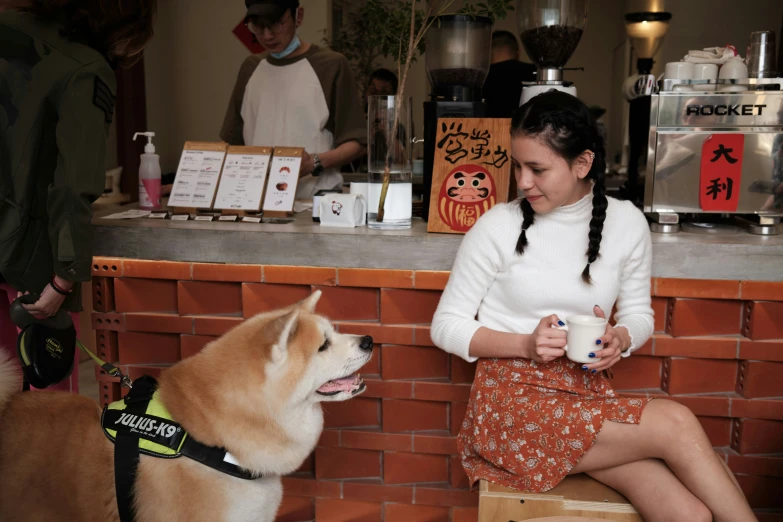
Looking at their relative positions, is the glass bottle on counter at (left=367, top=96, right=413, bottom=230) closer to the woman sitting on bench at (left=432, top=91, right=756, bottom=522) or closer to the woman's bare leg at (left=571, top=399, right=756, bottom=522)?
the woman sitting on bench at (left=432, top=91, right=756, bottom=522)

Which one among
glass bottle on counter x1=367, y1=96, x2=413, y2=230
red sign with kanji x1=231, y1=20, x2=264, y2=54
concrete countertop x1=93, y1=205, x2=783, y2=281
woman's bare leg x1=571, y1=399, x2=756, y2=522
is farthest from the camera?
red sign with kanji x1=231, y1=20, x2=264, y2=54

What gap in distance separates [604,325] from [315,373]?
72 cm

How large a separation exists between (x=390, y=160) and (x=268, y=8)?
122 cm

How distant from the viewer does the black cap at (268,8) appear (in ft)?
11.0

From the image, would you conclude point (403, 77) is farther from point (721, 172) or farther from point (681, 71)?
point (721, 172)

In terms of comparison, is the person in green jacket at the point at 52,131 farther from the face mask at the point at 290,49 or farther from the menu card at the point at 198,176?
the face mask at the point at 290,49

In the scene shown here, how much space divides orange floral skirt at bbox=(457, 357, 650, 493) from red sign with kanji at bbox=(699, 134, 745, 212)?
89cm

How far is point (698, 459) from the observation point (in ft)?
5.52

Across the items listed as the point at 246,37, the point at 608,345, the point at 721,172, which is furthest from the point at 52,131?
the point at 246,37

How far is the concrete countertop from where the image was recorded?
7.47ft

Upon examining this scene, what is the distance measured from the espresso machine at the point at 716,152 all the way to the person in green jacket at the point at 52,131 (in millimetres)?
1731

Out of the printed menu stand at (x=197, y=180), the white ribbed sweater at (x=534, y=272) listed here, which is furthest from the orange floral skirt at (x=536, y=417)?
the printed menu stand at (x=197, y=180)

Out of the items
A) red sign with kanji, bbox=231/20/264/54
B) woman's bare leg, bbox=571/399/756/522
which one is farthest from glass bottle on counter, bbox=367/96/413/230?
red sign with kanji, bbox=231/20/264/54

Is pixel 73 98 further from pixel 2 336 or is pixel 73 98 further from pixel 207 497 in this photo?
pixel 207 497
